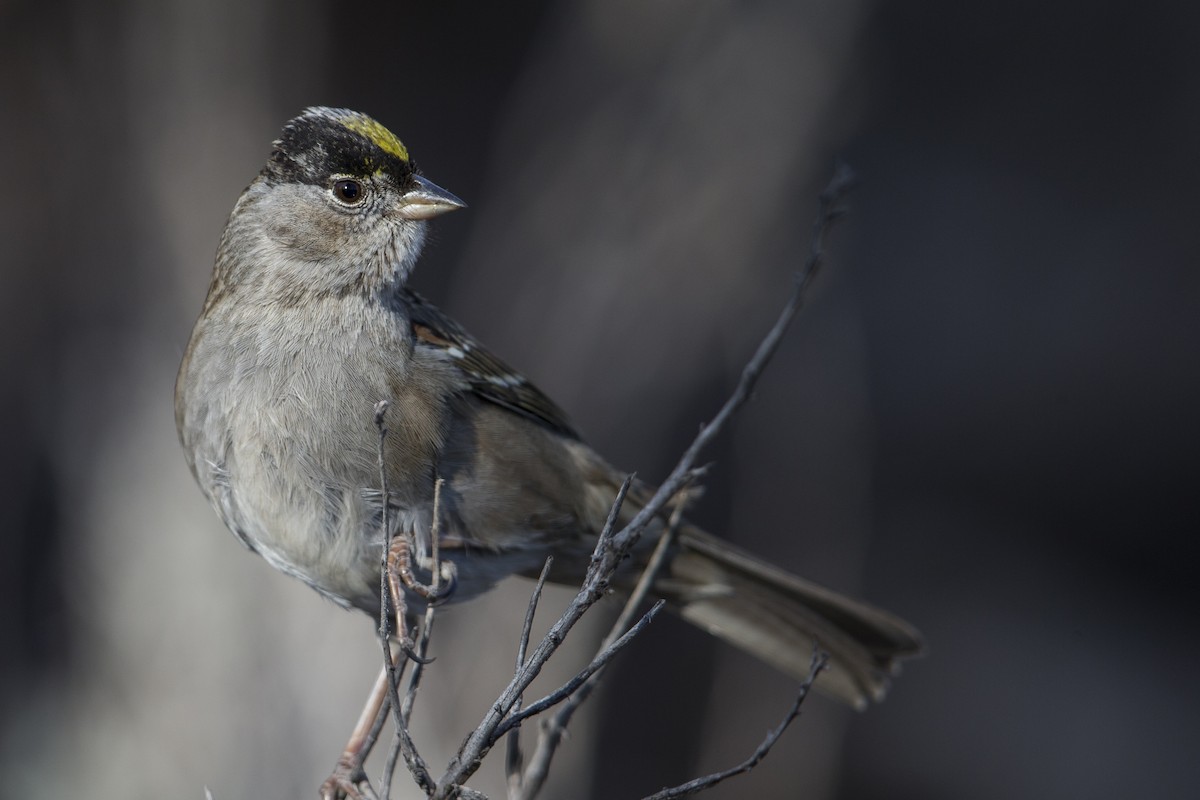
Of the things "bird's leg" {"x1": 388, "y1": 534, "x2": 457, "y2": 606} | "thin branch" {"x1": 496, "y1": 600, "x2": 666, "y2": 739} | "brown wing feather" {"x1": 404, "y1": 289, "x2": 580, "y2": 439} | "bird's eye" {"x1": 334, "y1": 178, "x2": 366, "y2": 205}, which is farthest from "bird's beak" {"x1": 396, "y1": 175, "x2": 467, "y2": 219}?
"thin branch" {"x1": 496, "y1": 600, "x2": 666, "y2": 739}

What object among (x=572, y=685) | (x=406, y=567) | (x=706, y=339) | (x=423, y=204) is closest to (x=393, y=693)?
(x=572, y=685)

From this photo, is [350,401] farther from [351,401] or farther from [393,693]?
[393,693]

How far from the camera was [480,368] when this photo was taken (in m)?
3.53

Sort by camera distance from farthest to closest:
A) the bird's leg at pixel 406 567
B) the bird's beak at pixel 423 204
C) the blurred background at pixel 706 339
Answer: the blurred background at pixel 706 339
the bird's beak at pixel 423 204
the bird's leg at pixel 406 567

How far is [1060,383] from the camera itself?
7.13m

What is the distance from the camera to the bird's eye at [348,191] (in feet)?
10.4

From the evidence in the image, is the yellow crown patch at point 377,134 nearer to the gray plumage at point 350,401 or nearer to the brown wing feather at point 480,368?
the gray plumage at point 350,401

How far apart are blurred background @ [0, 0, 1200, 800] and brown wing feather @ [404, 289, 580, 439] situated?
243 cm

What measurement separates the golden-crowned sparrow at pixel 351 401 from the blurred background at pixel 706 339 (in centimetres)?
259

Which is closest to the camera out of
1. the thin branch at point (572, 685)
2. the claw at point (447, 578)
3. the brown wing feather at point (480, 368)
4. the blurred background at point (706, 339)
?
the thin branch at point (572, 685)

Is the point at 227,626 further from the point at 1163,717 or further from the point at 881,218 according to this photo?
the point at 1163,717

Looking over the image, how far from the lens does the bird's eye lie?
3168 mm

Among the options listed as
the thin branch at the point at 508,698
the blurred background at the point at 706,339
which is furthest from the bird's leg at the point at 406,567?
the blurred background at the point at 706,339

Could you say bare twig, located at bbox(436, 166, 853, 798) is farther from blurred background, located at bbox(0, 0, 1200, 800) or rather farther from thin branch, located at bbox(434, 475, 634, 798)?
blurred background, located at bbox(0, 0, 1200, 800)
